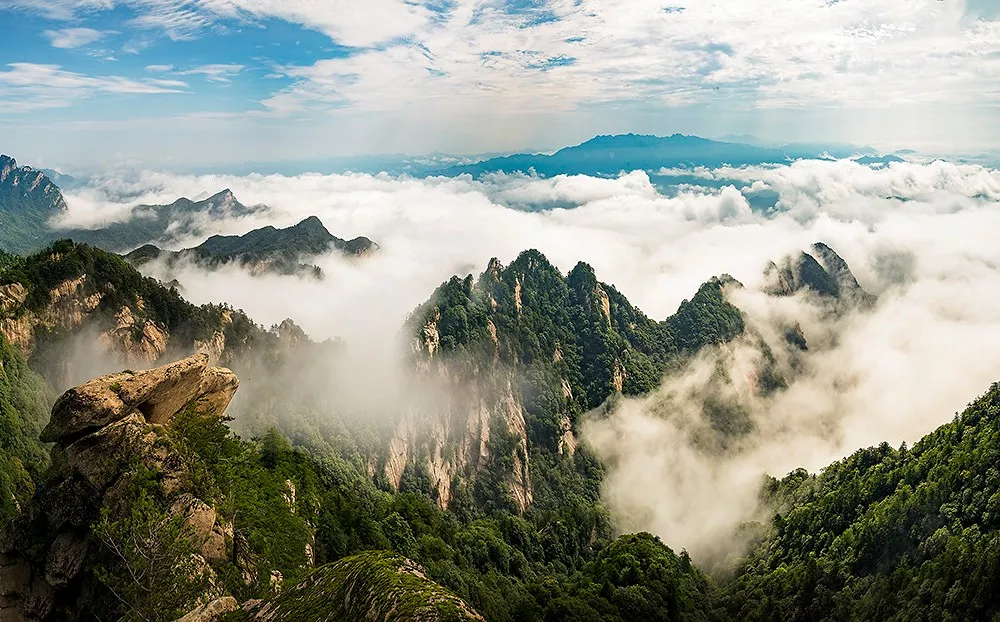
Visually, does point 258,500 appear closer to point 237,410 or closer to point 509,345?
point 237,410

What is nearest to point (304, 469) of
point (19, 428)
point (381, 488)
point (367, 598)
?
point (19, 428)

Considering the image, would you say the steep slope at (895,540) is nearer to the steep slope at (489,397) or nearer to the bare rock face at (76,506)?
the steep slope at (489,397)

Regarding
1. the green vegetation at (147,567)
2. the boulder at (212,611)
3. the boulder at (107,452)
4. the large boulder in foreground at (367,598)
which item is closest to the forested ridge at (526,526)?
the green vegetation at (147,567)

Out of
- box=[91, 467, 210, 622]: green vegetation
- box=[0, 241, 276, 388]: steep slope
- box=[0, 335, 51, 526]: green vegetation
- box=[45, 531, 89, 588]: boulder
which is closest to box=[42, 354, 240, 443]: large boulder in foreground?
box=[45, 531, 89, 588]: boulder

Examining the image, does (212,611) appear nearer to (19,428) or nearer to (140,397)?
(140,397)

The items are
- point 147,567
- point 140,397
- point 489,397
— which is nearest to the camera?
point 147,567

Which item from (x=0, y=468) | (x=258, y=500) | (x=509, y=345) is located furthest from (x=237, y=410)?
(x=509, y=345)
